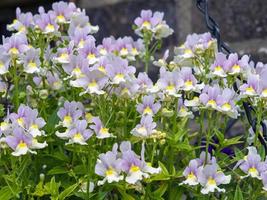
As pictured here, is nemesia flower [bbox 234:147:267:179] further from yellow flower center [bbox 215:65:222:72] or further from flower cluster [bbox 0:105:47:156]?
flower cluster [bbox 0:105:47:156]

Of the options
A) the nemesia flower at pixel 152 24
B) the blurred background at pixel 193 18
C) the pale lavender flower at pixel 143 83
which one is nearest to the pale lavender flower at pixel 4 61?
the pale lavender flower at pixel 143 83

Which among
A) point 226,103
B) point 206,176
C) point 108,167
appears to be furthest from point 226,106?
point 108,167

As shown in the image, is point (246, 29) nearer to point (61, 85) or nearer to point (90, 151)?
point (61, 85)

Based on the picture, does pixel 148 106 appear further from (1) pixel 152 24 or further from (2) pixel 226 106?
(1) pixel 152 24

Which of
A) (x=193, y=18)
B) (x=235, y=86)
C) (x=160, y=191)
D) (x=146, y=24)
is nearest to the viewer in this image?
(x=160, y=191)

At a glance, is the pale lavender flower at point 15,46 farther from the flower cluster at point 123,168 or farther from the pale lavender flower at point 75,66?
the flower cluster at point 123,168

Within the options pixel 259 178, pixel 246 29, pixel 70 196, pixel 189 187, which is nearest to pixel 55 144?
pixel 70 196
